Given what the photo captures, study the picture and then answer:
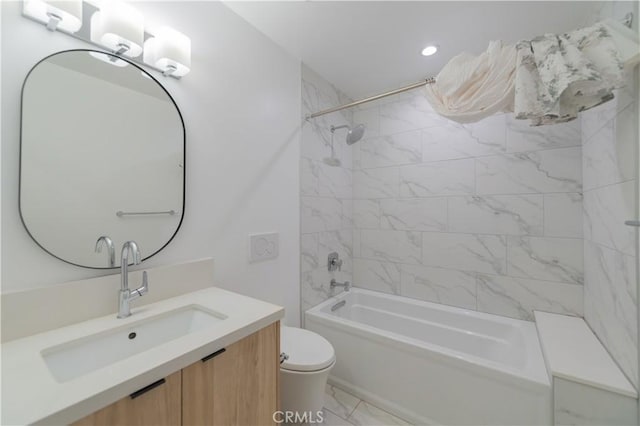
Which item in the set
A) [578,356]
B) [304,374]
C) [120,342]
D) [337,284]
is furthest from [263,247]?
[578,356]

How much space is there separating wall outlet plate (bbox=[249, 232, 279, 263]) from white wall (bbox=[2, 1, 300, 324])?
0.05m

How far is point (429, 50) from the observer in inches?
75.4

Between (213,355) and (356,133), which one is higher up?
(356,133)

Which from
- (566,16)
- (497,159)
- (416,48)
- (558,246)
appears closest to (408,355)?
(558,246)

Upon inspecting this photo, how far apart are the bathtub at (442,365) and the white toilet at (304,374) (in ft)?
1.41

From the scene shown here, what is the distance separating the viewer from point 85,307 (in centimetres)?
98

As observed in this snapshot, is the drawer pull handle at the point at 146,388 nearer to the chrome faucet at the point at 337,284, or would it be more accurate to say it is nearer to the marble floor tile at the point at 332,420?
the marble floor tile at the point at 332,420

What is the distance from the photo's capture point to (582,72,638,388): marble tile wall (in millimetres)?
1080

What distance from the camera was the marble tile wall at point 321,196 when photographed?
2.14 metres

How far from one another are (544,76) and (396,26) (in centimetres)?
98

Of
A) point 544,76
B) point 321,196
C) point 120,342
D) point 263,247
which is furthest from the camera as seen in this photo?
point 321,196

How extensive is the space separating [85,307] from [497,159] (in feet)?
8.83

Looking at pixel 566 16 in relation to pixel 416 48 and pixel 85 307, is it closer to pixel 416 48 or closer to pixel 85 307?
pixel 416 48

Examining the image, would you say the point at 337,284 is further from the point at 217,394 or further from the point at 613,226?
the point at 613,226
